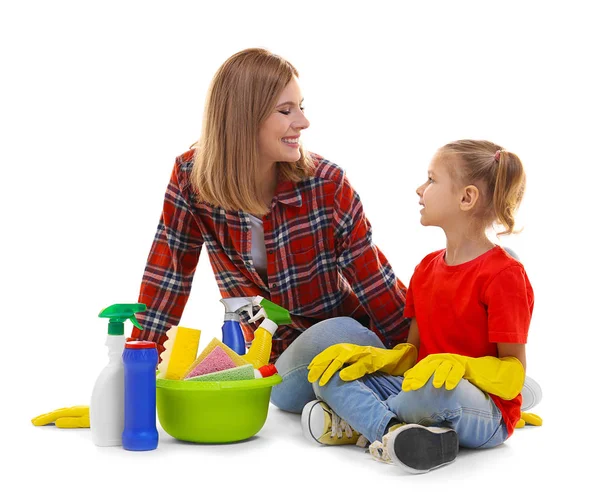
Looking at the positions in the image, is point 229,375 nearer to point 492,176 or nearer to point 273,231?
point 273,231

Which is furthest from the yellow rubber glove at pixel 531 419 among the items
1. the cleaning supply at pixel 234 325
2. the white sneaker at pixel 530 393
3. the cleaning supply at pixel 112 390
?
the cleaning supply at pixel 112 390

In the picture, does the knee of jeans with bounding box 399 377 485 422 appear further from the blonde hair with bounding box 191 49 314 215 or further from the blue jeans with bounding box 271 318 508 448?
the blonde hair with bounding box 191 49 314 215

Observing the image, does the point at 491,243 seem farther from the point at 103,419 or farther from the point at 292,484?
the point at 103,419

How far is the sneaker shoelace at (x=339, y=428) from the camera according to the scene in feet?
6.23

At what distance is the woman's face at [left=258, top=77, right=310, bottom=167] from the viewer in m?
2.16

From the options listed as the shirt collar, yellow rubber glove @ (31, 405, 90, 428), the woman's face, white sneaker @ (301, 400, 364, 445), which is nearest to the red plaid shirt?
the shirt collar

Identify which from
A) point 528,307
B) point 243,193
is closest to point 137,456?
point 243,193

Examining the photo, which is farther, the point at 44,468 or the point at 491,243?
the point at 491,243

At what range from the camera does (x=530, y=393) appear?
6.82 feet

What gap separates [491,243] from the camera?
1.93 metres

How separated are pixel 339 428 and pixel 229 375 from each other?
28 centimetres

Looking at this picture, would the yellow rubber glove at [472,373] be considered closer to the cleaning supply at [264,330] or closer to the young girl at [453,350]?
the young girl at [453,350]

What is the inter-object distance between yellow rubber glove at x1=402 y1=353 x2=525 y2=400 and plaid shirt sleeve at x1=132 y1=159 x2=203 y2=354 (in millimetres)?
790

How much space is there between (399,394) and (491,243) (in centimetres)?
42
